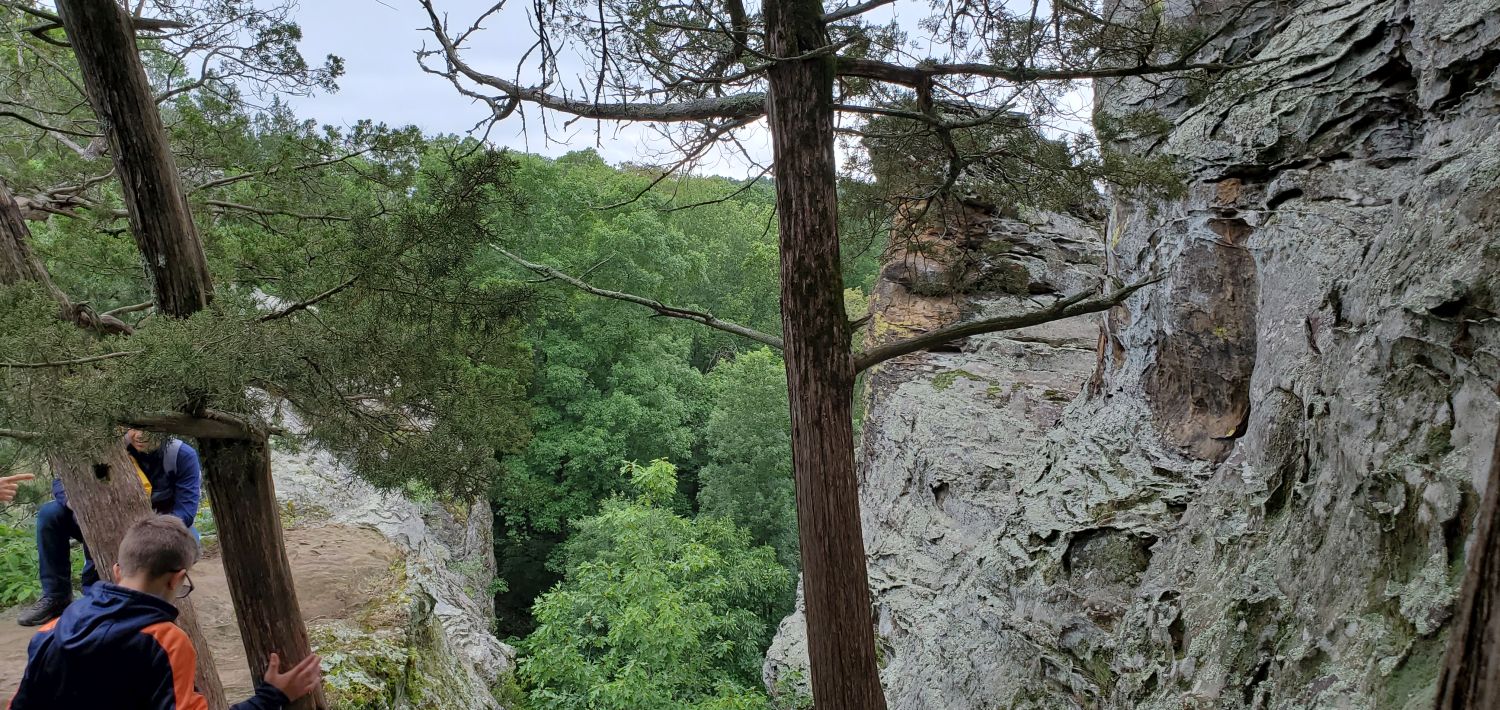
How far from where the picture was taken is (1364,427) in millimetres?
2768

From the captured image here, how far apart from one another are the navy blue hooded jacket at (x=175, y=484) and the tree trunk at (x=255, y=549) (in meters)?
1.43

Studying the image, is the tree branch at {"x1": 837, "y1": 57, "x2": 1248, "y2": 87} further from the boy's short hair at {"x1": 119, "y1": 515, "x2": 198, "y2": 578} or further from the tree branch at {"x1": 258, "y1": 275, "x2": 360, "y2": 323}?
the boy's short hair at {"x1": 119, "y1": 515, "x2": 198, "y2": 578}

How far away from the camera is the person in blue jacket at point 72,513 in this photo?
4801 millimetres

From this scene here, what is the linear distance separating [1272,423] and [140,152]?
5.49 metres

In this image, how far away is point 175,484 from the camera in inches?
194

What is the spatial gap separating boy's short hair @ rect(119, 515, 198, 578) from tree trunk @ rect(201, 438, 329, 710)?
0.98 metres

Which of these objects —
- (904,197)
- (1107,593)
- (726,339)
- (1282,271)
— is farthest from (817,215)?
(726,339)

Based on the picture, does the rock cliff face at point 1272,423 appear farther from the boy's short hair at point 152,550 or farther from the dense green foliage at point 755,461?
the dense green foliage at point 755,461

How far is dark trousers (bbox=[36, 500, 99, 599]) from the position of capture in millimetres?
4832

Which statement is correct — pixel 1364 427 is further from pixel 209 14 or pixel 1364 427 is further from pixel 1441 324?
pixel 209 14

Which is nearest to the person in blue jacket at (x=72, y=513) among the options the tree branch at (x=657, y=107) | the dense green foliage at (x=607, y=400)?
the tree branch at (x=657, y=107)

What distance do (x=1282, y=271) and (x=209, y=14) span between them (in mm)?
6479

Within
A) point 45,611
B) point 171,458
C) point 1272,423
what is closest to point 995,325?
point 1272,423

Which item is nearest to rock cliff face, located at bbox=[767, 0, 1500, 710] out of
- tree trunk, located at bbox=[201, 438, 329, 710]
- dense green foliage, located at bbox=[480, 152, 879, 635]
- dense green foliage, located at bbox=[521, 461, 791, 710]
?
tree trunk, located at bbox=[201, 438, 329, 710]
